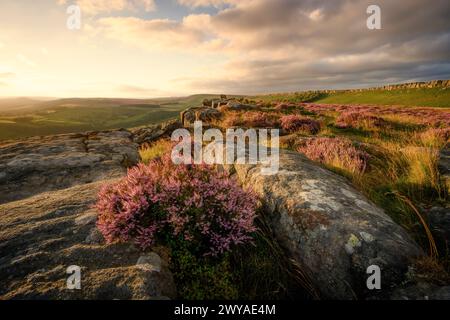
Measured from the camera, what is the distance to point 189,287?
121 inches

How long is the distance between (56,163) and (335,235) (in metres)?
7.33

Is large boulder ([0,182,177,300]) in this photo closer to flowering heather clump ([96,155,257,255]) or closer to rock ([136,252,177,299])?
rock ([136,252,177,299])

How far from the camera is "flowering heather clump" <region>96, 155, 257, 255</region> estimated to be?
3.37 metres

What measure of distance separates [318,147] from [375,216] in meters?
4.46

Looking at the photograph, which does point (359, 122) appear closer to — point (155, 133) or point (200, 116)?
point (200, 116)

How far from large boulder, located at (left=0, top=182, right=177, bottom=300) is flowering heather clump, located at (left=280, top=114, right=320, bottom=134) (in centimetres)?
1211

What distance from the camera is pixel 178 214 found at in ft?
11.0

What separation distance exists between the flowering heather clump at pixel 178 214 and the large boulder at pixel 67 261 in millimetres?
245

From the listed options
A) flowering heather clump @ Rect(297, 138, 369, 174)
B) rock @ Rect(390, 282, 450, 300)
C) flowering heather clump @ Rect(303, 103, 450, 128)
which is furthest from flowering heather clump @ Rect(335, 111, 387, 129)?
rock @ Rect(390, 282, 450, 300)

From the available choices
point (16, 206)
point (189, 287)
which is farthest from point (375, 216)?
point (16, 206)

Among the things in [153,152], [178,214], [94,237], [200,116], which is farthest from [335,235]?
[200,116]

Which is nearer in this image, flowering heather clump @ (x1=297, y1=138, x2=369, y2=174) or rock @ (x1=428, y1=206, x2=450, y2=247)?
rock @ (x1=428, y1=206, x2=450, y2=247)

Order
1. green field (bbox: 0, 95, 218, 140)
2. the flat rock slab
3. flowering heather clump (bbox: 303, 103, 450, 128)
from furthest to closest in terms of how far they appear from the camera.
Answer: green field (bbox: 0, 95, 218, 140)
flowering heather clump (bbox: 303, 103, 450, 128)
the flat rock slab
